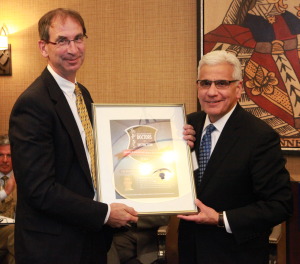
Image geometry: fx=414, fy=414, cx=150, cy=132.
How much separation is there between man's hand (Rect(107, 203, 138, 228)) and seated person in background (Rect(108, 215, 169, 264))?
1.23 m

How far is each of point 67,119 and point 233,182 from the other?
80cm

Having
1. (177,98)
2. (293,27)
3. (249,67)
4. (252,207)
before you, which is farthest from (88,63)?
(252,207)

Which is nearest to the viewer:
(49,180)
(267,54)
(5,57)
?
(49,180)

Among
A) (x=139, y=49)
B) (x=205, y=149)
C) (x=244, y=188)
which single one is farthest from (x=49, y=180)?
Answer: (x=139, y=49)

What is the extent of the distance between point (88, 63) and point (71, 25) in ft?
6.54

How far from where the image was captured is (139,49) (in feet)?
12.4

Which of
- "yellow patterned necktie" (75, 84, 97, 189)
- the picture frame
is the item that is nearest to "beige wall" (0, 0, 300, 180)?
the picture frame

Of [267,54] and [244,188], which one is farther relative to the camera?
[267,54]

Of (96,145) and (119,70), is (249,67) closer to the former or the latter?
(119,70)

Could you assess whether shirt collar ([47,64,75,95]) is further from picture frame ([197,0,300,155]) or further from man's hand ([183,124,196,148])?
picture frame ([197,0,300,155])

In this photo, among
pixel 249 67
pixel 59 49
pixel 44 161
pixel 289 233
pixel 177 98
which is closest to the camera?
pixel 44 161

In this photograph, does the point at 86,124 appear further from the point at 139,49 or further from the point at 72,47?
the point at 139,49

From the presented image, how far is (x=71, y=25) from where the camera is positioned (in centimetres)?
193

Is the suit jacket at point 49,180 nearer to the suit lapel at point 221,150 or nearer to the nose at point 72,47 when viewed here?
the nose at point 72,47
